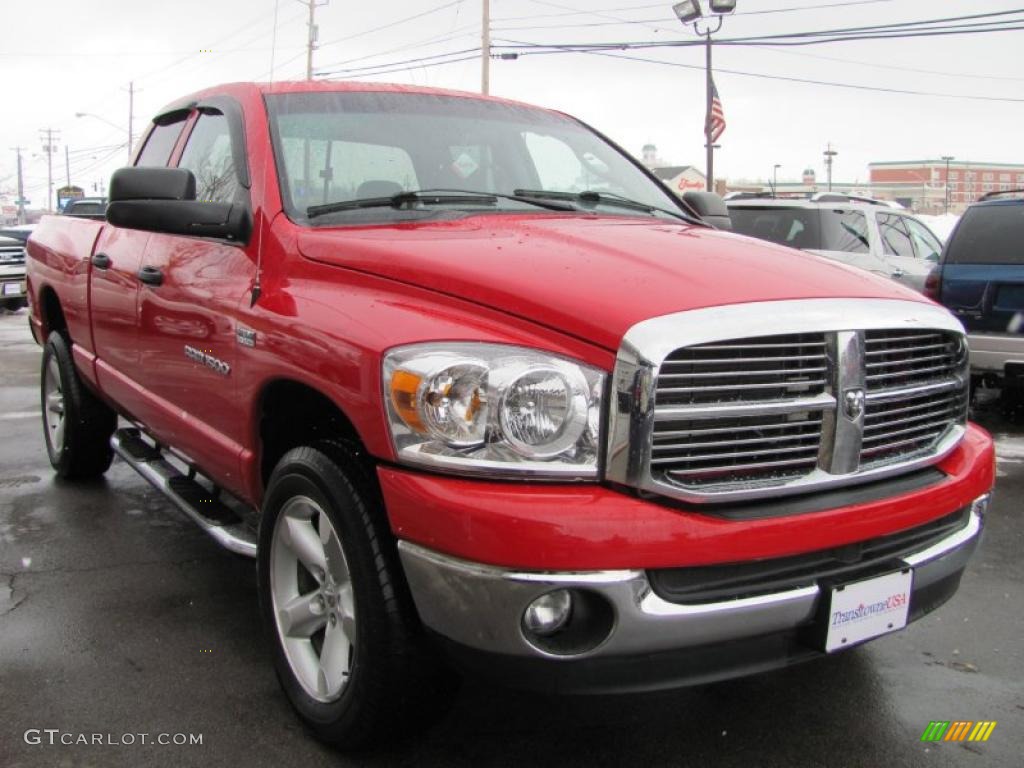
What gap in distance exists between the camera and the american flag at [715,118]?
63.1ft

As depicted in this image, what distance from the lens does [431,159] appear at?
11.4 ft

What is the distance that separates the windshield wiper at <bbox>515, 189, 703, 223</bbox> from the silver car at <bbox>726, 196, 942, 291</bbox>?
614 cm

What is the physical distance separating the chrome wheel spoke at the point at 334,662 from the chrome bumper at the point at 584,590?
45 centimetres

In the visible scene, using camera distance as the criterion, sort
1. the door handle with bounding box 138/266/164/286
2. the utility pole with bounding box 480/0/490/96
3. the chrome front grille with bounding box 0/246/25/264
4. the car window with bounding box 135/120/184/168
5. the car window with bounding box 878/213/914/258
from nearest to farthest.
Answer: the door handle with bounding box 138/266/164/286 → the car window with bounding box 135/120/184/168 → the car window with bounding box 878/213/914/258 → the chrome front grille with bounding box 0/246/25/264 → the utility pole with bounding box 480/0/490/96

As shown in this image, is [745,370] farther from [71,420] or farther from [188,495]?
[71,420]

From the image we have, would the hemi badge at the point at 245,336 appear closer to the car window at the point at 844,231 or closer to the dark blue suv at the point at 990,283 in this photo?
the dark blue suv at the point at 990,283

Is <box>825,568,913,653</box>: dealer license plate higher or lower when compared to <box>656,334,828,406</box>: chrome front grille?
lower

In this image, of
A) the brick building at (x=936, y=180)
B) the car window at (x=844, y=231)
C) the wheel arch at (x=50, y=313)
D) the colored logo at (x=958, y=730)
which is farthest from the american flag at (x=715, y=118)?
the brick building at (x=936, y=180)

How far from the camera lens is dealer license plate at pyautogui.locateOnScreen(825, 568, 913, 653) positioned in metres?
2.26

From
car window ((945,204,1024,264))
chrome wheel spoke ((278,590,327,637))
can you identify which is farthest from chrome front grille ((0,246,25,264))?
chrome wheel spoke ((278,590,327,637))

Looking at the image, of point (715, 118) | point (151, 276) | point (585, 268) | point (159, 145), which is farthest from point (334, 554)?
point (715, 118)

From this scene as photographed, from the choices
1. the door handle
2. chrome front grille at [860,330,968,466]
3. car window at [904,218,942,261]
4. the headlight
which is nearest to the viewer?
the headlight

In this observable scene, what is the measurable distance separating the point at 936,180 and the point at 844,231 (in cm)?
12005

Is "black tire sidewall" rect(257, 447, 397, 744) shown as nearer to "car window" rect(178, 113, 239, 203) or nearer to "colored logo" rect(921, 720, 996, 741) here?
"car window" rect(178, 113, 239, 203)
